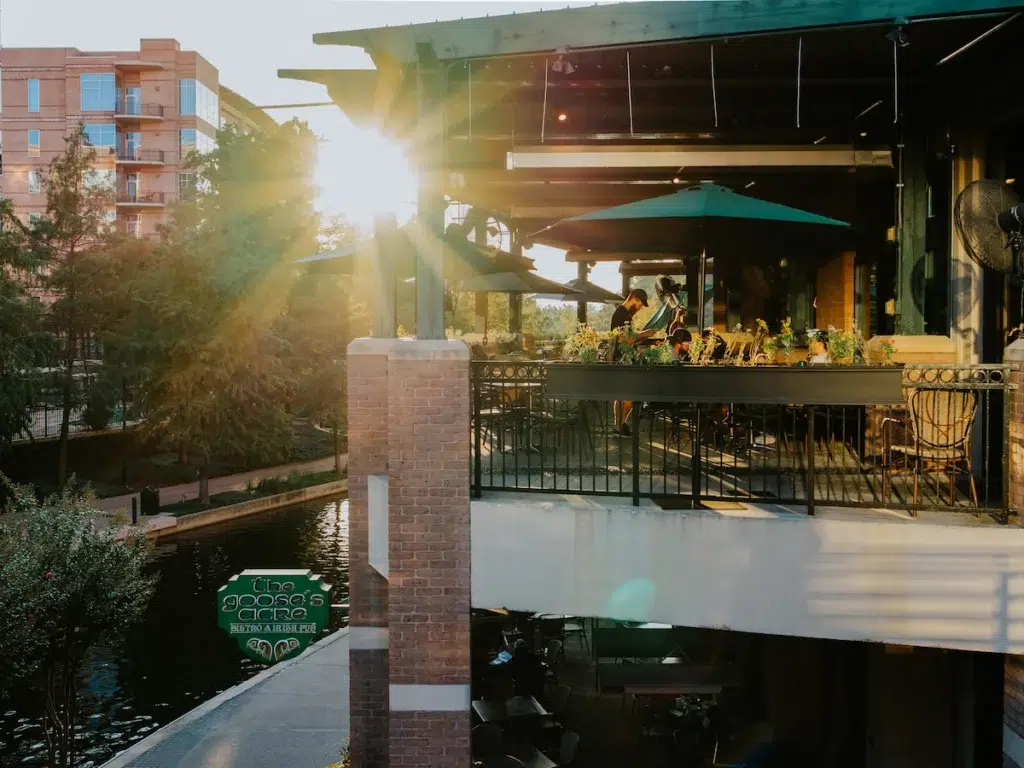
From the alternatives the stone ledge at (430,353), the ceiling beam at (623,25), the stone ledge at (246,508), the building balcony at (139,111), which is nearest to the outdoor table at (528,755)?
the stone ledge at (430,353)

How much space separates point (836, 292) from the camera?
47.9ft

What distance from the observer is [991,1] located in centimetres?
744

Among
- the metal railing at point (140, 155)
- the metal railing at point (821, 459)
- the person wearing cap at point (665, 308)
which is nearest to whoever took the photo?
the metal railing at point (821, 459)

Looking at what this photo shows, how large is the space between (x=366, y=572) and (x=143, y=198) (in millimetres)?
52330

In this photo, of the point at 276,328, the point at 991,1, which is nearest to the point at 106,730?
the point at 991,1

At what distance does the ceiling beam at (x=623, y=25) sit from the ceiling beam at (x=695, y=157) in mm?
3452

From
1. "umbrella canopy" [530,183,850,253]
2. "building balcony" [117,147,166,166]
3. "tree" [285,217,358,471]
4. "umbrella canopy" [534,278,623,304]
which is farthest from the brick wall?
"building balcony" [117,147,166,166]

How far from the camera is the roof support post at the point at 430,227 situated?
830 centimetres

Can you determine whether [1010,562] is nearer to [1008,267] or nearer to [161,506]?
[1008,267]

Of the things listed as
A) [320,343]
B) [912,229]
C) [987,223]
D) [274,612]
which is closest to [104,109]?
[320,343]

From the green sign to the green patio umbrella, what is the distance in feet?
17.2

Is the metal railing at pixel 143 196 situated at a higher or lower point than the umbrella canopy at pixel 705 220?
higher

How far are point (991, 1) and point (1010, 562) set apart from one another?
15.0 ft

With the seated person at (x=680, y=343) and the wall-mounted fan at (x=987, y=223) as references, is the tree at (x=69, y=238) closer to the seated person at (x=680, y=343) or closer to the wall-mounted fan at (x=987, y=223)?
the seated person at (x=680, y=343)
